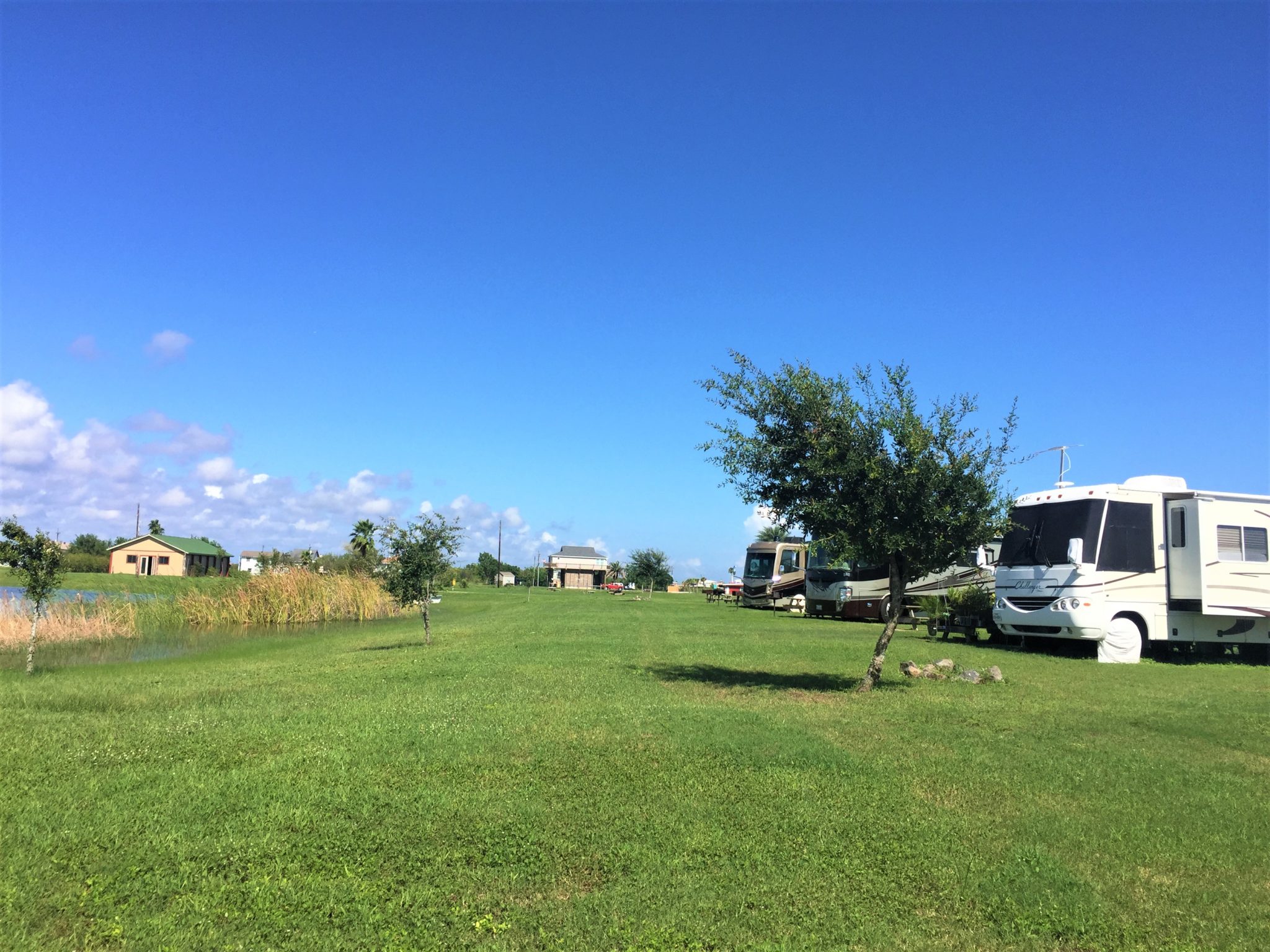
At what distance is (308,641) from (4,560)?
9.89 m

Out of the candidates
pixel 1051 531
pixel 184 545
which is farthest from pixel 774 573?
pixel 184 545

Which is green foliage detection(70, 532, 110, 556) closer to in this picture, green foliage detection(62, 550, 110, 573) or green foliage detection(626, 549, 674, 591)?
green foliage detection(62, 550, 110, 573)

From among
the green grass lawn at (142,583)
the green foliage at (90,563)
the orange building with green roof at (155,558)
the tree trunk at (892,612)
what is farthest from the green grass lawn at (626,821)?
the green foliage at (90,563)

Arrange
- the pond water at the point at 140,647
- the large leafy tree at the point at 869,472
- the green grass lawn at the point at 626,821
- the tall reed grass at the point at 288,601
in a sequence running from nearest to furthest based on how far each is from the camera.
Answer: the green grass lawn at the point at 626,821, the large leafy tree at the point at 869,472, the pond water at the point at 140,647, the tall reed grass at the point at 288,601

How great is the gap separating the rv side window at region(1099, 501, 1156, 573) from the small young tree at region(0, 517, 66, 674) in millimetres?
21172

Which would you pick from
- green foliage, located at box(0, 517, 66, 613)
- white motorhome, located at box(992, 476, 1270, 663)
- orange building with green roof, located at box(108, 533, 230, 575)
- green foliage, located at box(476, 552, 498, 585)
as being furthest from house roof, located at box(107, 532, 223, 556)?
white motorhome, located at box(992, 476, 1270, 663)

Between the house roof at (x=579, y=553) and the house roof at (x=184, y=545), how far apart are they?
169 feet

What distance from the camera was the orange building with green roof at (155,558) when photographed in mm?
71875

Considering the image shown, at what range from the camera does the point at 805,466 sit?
11.3 meters

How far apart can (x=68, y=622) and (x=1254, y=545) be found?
99.2ft

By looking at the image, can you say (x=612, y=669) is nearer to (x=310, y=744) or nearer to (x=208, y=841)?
(x=310, y=744)

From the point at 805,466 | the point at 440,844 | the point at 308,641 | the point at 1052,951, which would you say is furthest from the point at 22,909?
the point at 308,641

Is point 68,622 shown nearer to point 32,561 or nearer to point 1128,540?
point 32,561

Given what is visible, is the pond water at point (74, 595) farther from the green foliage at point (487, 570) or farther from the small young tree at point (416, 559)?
the green foliage at point (487, 570)
